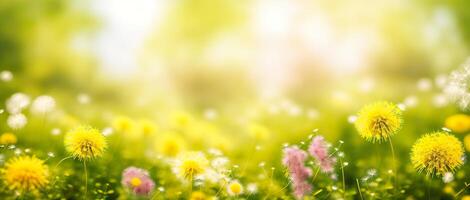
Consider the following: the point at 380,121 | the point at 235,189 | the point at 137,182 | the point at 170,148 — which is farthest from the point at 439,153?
the point at 170,148

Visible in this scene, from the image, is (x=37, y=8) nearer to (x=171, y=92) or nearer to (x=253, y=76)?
(x=171, y=92)

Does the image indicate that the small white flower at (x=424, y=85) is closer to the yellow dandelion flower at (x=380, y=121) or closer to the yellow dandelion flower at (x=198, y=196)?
the yellow dandelion flower at (x=380, y=121)

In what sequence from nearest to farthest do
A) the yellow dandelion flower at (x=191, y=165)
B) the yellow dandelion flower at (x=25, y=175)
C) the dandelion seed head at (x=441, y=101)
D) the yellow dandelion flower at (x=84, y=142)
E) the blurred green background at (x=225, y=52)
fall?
the yellow dandelion flower at (x=25, y=175) < the yellow dandelion flower at (x=84, y=142) < the yellow dandelion flower at (x=191, y=165) < the dandelion seed head at (x=441, y=101) < the blurred green background at (x=225, y=52)

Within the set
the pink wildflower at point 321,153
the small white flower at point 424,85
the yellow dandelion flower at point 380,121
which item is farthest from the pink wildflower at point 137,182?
the small white flower at point 424,85

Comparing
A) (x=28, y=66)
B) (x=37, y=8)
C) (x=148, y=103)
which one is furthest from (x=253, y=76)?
(x=37, y=8)

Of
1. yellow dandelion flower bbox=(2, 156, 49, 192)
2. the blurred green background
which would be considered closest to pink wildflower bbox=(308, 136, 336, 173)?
yellow dandelion flower bbox=(2, 156, 49, 192)

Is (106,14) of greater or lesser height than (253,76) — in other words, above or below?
above

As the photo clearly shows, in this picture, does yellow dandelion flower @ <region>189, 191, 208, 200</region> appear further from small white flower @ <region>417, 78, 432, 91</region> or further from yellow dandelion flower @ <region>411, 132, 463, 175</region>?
small white flower @ <region>417, 78, 432, 91</region>
